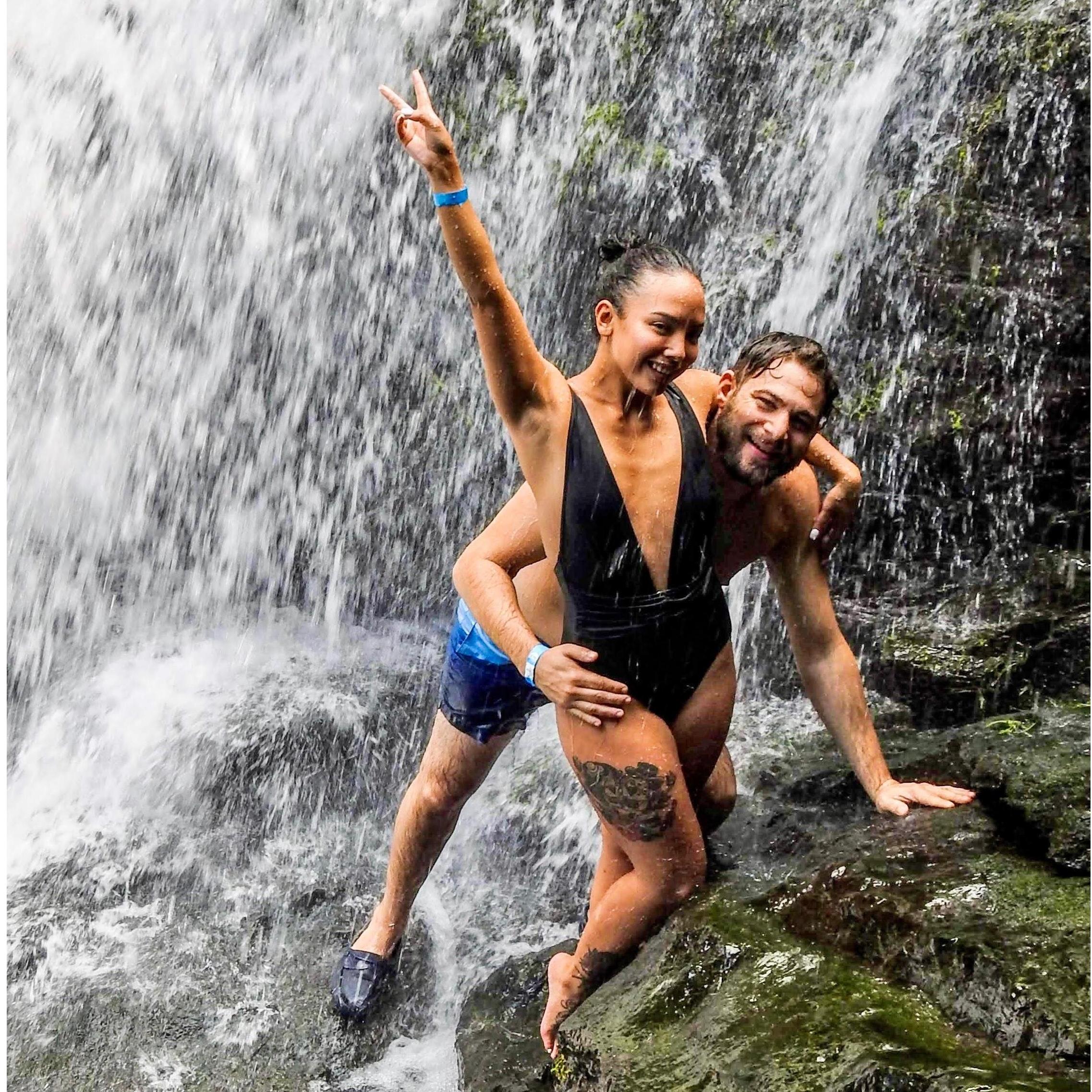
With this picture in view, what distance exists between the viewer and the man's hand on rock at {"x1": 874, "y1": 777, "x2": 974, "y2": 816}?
2836mm

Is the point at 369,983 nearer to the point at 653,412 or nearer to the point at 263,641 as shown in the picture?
the point at 653,412

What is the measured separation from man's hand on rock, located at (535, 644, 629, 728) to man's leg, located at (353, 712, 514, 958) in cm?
74

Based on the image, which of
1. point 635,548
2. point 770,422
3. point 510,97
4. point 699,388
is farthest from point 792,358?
point 510,97

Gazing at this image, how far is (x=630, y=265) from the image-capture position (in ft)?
8.39

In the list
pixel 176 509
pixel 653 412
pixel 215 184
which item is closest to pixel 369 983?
pixel 653 412

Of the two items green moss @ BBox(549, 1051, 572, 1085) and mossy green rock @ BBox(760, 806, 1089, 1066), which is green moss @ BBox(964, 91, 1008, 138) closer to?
mossy green rock @ BBox(760, 806, 1089, 1066)

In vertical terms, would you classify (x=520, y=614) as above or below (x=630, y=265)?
below

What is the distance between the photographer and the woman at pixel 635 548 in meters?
2.51

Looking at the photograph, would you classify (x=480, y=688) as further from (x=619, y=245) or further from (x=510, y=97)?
(x=510, y=97)

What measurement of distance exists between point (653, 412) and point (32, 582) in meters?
5.39

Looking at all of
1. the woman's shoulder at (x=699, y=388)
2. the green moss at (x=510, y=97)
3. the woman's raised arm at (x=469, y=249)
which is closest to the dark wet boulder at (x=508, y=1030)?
the woman's shoulder at (x=699, y=388)

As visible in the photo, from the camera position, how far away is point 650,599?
2684mm

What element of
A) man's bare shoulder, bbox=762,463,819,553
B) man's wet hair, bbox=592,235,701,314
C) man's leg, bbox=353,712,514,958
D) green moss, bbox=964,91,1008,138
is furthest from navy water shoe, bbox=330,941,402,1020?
green moss, bbox=964,91,1008,138

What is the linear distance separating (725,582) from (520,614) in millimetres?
557
